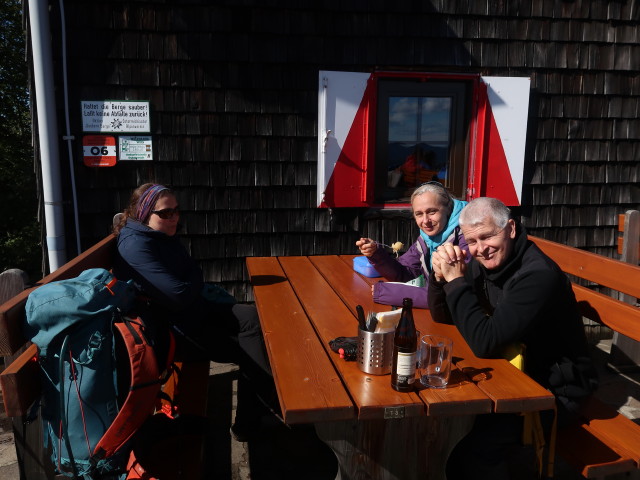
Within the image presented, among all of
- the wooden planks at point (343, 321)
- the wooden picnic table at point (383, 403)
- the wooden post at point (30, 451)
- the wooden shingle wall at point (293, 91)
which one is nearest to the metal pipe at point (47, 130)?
the wooden shingle wall at point (293, 91)

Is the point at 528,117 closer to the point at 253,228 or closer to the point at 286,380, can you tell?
the point at 253,228

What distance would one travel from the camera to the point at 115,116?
401 cm

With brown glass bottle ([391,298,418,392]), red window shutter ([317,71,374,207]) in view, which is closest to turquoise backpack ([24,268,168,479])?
brown glass bottle ([391,298,418,392])

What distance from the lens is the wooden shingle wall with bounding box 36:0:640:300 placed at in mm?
4023

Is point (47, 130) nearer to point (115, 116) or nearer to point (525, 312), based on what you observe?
point (115, 116)

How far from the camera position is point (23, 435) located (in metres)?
1.88

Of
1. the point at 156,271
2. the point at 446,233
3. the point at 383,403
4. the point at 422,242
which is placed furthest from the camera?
the point at 422,242

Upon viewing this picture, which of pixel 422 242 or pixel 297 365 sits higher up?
pixel 422 242

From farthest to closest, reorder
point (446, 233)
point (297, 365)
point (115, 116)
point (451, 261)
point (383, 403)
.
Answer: point (115, 116) → point (446, 233) → point (451, 261) → point (297, 365) → point (383, 403)

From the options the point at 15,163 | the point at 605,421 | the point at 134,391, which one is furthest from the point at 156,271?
the point at 15,163

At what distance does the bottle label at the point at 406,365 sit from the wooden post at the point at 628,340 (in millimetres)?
3051

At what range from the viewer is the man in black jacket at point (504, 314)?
1857 millimetres

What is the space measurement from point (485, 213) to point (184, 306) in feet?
5.02

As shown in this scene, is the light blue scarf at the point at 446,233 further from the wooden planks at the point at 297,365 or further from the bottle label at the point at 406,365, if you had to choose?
the bottle label at the point at 406,365
